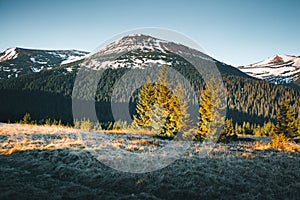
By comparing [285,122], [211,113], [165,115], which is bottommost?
[285,122]

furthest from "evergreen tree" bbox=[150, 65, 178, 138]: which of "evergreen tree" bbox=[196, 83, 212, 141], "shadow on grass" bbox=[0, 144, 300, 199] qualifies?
"shadow on grass" bbox=[0, 144, 300, 199]

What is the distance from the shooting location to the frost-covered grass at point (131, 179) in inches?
359

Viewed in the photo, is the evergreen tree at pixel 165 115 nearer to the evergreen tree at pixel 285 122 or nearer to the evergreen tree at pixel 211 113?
the evergreen tree at pixel 211 113

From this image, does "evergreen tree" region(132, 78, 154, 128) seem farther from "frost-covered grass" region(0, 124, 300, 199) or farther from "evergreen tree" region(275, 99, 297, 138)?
"evergreen tree" region(275, 99, 297, 138)

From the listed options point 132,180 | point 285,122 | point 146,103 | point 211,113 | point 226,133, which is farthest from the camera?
point 285,122

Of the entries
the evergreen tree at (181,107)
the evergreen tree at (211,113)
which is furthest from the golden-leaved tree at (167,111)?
the evergreen tree at (211,113)

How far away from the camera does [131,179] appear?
10961mm

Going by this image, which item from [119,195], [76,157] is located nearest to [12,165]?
[76,157]

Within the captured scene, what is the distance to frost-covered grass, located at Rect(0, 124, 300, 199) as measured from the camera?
9.12m

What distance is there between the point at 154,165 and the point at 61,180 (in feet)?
17.4

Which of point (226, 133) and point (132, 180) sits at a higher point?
point (132, 180)

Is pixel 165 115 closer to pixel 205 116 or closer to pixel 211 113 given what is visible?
pixel 205 116

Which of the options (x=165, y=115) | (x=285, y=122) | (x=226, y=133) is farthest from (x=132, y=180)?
(x=285, y=122)

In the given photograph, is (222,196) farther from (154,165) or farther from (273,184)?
(154,165)
